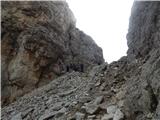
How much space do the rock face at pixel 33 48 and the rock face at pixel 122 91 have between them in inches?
480

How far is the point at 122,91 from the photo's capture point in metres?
15.0

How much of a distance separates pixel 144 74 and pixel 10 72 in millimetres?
24340

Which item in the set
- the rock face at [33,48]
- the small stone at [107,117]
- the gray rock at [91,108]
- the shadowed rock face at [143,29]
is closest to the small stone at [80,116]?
the gray rock at [91,108]

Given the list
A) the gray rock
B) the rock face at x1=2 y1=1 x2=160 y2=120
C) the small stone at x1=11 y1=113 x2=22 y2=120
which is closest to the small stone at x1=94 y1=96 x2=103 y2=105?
the rock face at x1=2 y1=1 x2=160 y2=120

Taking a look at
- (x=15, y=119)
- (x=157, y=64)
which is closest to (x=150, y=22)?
(x=157, y=64)

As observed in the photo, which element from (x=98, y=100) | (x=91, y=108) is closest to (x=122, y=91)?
(x=98, y=100)

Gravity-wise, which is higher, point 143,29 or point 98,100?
point 143,29

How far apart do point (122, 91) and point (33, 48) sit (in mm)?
21530

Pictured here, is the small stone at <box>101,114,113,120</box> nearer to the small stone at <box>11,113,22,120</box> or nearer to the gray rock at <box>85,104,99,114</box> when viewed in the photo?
the gray rock at <box>85,104,99,114</box>

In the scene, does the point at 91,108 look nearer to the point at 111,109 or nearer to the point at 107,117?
the point at 111,109

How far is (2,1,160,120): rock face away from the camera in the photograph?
38.9 feet

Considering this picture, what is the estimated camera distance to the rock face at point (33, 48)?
3503 centimetres

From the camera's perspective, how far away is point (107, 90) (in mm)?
16375

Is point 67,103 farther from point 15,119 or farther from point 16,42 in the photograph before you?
point 16,42
